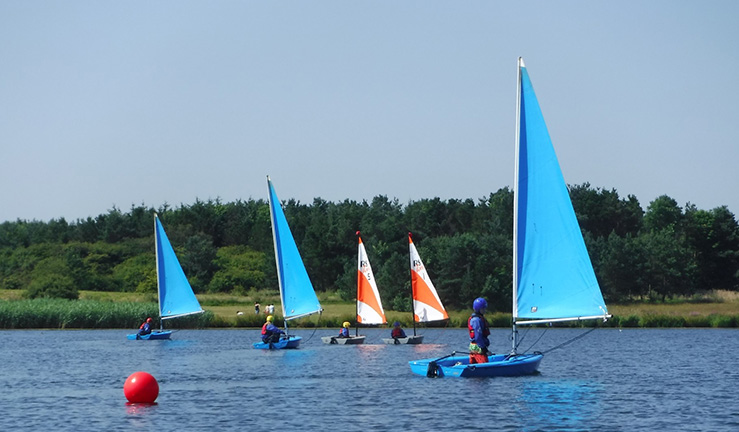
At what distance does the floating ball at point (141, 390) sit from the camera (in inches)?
1138

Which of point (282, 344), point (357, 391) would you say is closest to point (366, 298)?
point (282, 344)

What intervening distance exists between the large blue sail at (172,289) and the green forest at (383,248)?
Result: 25719mm

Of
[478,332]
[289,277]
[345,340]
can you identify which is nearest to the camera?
[478,332]

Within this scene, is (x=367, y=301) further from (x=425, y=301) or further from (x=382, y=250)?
(x=382, y=250)

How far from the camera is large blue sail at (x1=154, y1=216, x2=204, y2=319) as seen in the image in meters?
67.6

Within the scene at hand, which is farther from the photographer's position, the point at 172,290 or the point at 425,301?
the point at 172,290

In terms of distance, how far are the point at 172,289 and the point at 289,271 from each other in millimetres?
17499

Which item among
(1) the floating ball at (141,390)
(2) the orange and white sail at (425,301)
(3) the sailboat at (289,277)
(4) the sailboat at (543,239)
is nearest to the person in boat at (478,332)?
(4) the sailboat at (543,239)

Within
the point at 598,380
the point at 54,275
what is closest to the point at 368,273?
the point at 598,380

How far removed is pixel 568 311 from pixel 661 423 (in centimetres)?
609

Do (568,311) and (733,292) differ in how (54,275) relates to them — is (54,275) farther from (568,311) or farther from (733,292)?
(568,311)

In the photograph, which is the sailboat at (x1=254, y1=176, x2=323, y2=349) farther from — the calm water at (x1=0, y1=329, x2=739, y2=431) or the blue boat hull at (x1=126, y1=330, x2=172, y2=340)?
the blue boat hull at (x1=126, y1=330, x2=172, y2=340)

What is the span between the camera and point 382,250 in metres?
106

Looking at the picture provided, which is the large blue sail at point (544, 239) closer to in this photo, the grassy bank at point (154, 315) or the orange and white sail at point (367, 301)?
the orange and white sail at point (367, 301)
